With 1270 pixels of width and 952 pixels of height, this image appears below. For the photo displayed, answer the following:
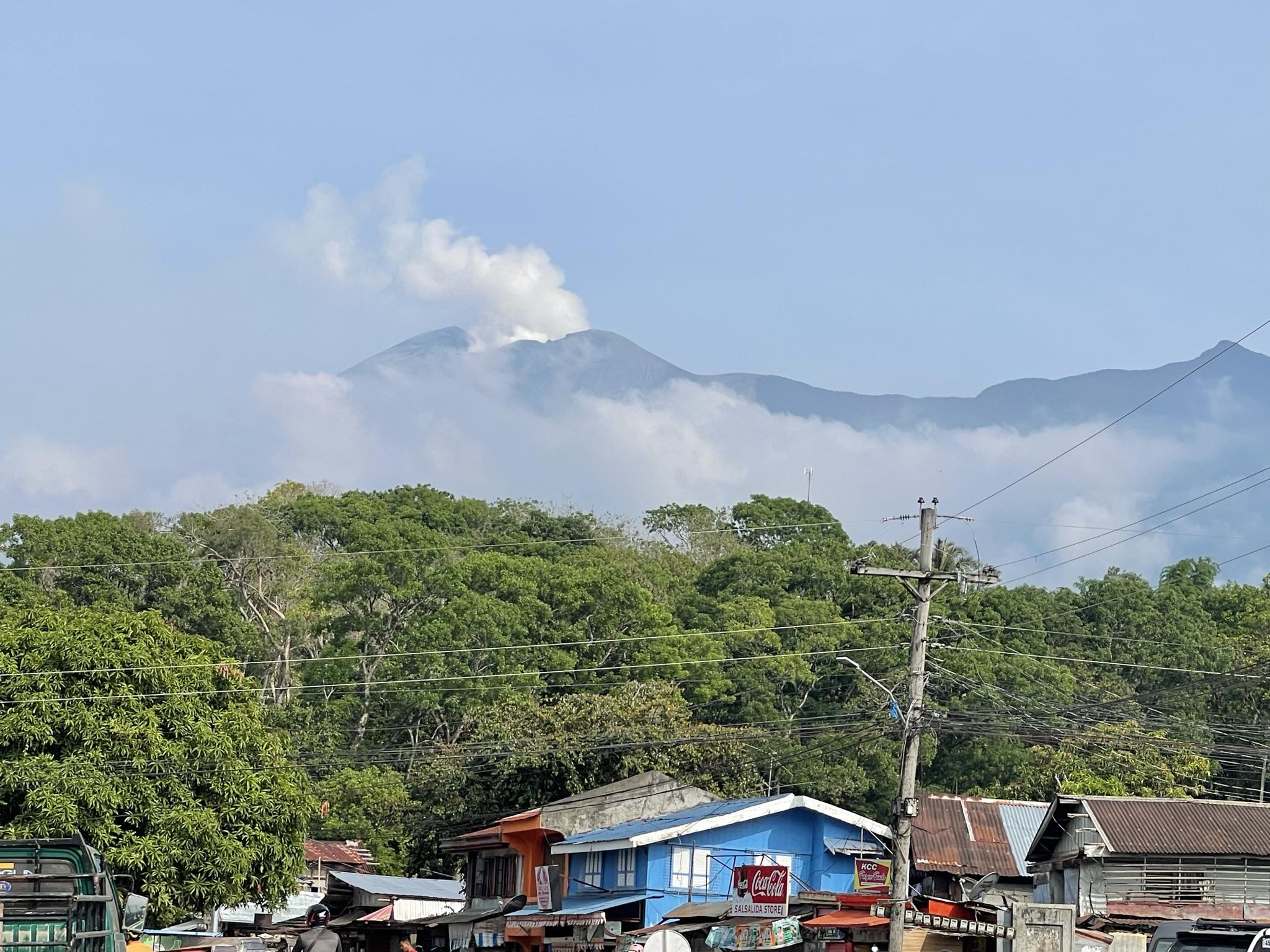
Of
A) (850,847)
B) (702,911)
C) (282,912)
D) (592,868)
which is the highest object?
(850,847)

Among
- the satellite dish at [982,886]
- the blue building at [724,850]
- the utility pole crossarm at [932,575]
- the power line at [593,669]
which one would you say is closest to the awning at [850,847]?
the blue building at [724,850]

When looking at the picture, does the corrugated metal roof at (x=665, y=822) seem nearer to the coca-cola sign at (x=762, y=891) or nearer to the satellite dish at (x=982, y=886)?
the satellite dish at (x=982, y=886)

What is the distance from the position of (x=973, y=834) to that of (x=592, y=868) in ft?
32.5

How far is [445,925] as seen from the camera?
4572 centimetres

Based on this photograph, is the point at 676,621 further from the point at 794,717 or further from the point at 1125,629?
the point at 1125,629

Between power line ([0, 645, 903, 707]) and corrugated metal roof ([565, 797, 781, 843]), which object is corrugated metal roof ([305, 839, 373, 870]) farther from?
corrugated metal roof ([565, 797, 781, 843])

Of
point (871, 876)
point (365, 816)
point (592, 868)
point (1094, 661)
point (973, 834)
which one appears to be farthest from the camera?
point (1094, 661)

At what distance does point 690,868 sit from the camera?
38125 mm

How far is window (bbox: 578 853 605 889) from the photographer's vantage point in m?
40.4

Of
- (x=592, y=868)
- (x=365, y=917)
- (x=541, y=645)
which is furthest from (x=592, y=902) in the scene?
(x=541, y=645)

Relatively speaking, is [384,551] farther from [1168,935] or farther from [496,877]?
[1168,935]

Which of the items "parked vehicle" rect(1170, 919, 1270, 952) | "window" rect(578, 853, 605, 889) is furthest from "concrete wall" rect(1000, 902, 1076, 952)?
"window" rect(578, 853, 605, 889)

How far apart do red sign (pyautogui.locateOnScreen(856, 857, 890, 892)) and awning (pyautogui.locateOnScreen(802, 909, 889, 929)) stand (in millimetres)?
6523

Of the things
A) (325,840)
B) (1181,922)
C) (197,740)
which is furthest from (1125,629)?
(1181,922)
